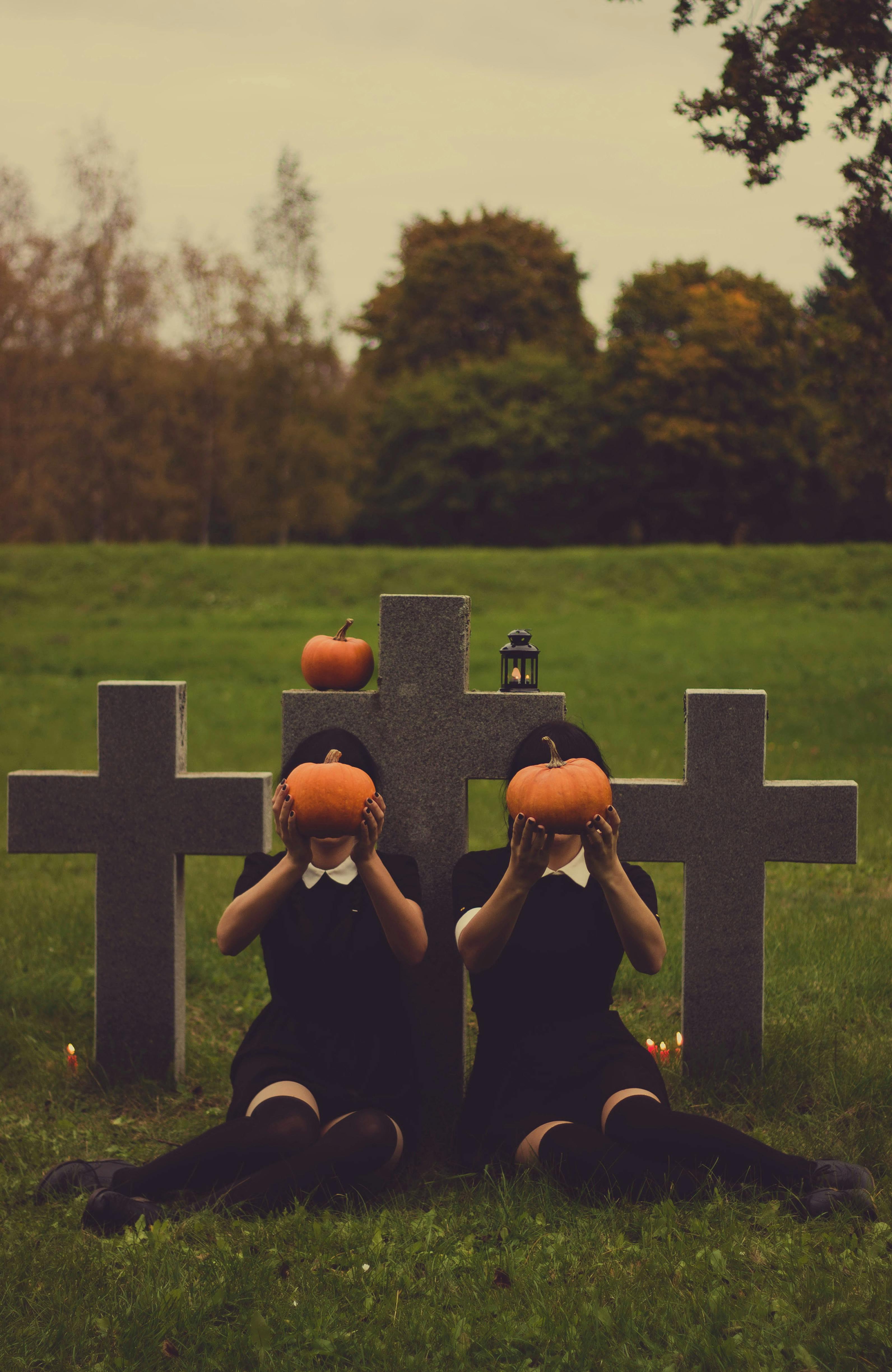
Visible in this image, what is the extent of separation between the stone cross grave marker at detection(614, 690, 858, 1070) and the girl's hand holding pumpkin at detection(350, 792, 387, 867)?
0.98 meters

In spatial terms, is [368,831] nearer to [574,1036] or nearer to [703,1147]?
[574,1036]

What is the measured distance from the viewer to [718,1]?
684 centimetres

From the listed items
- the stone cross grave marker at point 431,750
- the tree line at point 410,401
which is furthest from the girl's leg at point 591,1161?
the tree line at point 410,401

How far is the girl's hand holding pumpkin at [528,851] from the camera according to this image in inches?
115

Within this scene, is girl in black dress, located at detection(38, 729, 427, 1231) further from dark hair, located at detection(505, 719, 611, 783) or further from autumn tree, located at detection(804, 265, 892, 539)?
autumn tree, located at detection(804, 265, 892, 539)

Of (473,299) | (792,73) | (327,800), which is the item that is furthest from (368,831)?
(473,299)

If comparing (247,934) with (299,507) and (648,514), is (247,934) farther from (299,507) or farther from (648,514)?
(648,514)

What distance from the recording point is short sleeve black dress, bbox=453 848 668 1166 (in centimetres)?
323

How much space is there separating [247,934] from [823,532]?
43499 millimetres

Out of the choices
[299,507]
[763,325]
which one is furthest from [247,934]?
[763,325]

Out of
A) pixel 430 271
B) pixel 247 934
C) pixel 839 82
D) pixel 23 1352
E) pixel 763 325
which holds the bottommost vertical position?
pixel 23 1352

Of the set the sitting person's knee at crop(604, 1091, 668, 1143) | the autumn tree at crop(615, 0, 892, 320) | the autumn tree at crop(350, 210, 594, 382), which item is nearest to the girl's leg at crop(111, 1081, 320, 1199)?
the sitting person's knee at crop(604, 1091, 668, 1143)

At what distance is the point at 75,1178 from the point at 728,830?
91.2 inches

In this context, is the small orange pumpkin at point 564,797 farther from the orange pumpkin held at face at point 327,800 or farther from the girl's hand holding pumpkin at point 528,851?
the orange pumpkin held at face at point 327,800
